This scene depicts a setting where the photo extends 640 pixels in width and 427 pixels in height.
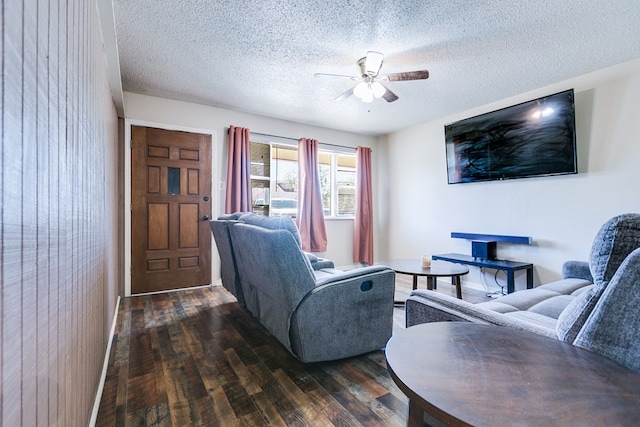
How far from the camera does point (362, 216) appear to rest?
5219mm

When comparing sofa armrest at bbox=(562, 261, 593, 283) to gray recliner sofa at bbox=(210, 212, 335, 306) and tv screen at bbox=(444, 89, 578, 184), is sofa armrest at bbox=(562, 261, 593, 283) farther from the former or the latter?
gray recliner sofa at bbox=(210, 212, 335, 306)

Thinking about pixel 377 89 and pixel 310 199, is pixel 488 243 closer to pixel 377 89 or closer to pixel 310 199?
pixel 377 89

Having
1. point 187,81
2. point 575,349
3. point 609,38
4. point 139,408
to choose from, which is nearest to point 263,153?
point 187,81

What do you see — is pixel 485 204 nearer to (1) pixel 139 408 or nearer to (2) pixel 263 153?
(2) pixel 263 153

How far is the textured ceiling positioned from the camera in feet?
6.72

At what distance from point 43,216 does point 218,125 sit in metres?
3.55

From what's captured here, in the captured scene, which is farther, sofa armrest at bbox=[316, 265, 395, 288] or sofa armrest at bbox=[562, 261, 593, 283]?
sofa armrest at bbox=[562, 261, 593, 283]

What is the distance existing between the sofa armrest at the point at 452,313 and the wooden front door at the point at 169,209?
318 centimetres

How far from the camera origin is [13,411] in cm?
51

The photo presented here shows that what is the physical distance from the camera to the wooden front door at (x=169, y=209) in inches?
137

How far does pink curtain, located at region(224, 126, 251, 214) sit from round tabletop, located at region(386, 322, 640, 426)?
11.0 feet

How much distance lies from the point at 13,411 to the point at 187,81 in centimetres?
333

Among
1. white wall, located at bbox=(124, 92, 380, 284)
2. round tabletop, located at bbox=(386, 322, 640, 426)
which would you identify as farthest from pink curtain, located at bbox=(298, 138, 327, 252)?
round tabletop, located at bbox=(386, 322, 640, 426)

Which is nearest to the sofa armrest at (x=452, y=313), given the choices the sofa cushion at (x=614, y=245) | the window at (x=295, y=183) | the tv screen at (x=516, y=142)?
the sofa cushion at (x=614, y=245)
